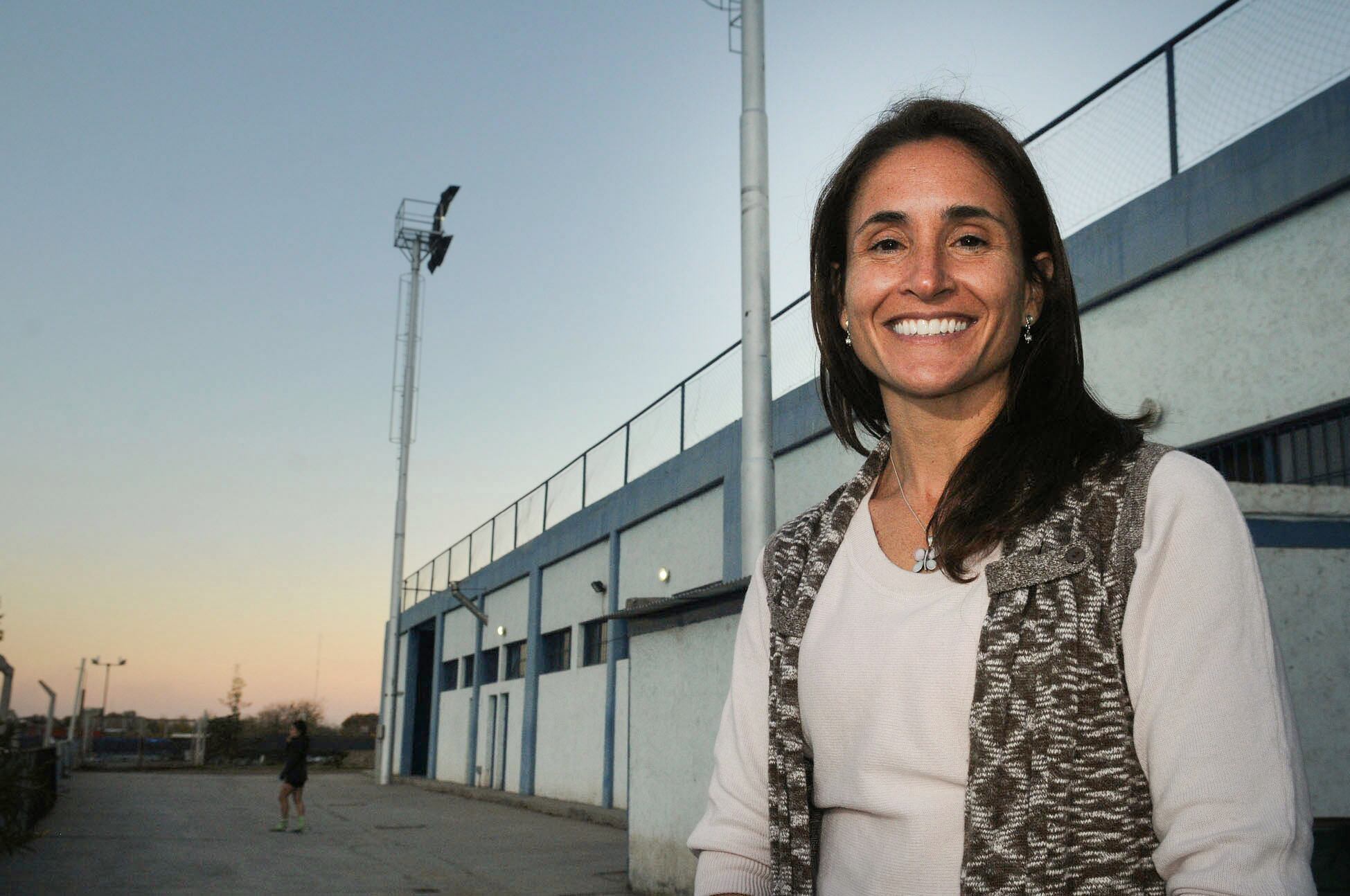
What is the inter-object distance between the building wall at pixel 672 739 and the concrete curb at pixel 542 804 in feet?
21.0

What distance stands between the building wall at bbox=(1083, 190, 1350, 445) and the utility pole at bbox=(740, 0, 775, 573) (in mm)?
2838

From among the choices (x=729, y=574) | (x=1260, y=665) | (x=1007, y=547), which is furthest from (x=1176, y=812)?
(x=729, y=574)

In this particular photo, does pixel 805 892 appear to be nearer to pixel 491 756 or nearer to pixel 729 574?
pixel 729 574

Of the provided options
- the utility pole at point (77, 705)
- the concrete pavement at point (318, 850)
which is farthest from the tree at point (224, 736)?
the concrete pavement at point (318, 850)

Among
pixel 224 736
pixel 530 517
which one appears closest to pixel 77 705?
pixel 224 736

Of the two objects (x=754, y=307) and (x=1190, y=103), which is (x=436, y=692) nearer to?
(x=754, y=307)

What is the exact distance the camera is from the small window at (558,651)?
78.7ft

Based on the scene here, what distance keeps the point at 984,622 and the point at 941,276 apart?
515 mm

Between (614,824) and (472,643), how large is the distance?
573 inches

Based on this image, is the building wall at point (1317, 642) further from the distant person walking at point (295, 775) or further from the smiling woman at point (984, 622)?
the distant person walking at point (295, 775)

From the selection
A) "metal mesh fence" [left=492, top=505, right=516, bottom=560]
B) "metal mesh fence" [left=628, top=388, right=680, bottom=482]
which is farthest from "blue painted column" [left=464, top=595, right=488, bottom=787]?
"metal mesh fence" [left=628, top=388, right=680, bottom=482]

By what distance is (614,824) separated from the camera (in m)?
17.8

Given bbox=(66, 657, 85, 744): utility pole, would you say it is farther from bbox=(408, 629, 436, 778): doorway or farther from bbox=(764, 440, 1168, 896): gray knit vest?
bbox=(764, 440, 1168, 896): gray knit vest

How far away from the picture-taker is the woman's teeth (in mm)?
1640
